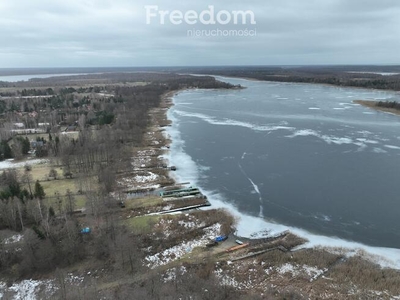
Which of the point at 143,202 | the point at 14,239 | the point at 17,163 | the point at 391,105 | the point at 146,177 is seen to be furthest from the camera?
the point at 391,105

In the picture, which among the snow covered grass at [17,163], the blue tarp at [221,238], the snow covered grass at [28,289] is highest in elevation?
the snow covered grass at [17,163]

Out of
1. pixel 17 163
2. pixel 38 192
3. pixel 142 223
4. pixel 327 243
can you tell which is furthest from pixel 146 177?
pixel 327 243

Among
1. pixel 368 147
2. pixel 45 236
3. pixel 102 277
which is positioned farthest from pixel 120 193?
pixel 368 147

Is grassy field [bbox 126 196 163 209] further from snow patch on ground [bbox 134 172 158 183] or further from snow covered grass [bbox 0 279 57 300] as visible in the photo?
snow covered grass [bbox 0 279 57 300]

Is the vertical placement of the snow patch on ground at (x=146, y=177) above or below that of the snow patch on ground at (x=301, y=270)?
above

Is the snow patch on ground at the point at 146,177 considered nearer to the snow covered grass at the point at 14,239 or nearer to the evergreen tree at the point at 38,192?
the evergreen tree at the point at 38,192

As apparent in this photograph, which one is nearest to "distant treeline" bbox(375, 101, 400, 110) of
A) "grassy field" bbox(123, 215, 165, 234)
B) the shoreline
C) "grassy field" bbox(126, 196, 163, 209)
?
the shoreline

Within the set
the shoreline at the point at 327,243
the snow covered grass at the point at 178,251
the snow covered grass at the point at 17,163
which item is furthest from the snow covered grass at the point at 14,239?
the snow covered grass at the point at 17,163

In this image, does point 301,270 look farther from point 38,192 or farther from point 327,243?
point 38,192
